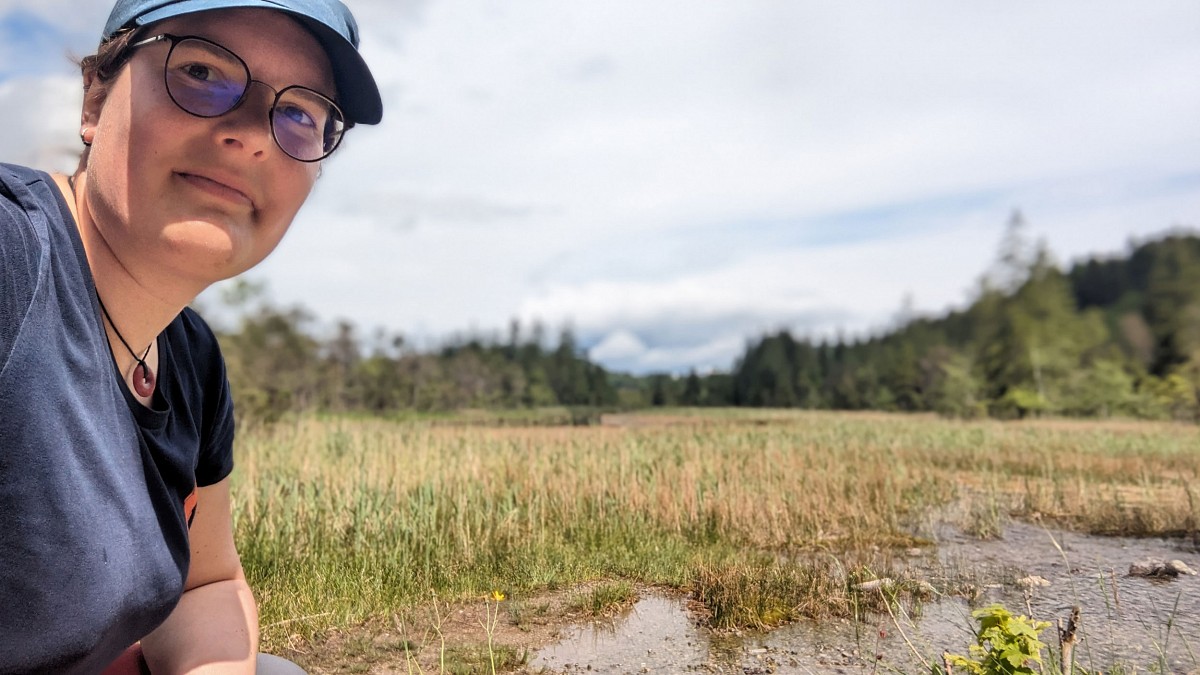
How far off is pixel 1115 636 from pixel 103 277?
3842 millimetres

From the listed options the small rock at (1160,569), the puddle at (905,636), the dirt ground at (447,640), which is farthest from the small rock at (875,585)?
the small rock at (1160,569)

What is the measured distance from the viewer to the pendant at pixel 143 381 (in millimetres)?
982

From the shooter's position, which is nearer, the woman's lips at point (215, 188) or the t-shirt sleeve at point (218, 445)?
the woman's lips at point (215, 188)

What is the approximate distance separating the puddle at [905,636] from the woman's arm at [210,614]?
6.60ft

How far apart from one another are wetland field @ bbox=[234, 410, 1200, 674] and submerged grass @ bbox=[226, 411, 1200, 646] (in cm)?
2

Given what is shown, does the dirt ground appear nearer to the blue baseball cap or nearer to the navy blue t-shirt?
the navy blue t-shirt

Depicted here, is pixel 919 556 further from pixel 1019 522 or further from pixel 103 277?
pixel 103 277

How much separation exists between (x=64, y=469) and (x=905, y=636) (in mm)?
2721

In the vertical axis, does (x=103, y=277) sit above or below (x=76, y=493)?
above

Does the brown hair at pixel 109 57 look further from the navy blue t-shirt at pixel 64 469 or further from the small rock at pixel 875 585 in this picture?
the small rock at pixel 875 585

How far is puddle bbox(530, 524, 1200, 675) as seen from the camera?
281 centimetres

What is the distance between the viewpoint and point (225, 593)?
124 centimetres

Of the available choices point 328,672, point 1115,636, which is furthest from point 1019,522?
point 328,672

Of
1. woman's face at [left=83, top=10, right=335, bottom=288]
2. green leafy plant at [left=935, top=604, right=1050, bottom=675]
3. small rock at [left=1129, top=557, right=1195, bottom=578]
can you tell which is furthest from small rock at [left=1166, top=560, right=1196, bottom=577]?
woman's face at [left=83, top=10, right=335, bottom=288]
